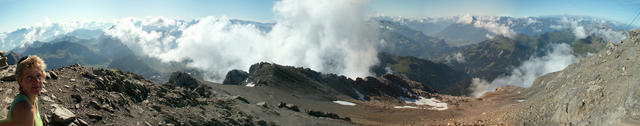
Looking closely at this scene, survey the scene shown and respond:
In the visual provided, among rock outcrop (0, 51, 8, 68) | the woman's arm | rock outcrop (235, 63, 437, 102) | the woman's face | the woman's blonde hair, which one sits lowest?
rock outcrop (235, 63, 437, 102)

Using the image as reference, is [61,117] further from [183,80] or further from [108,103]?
[183,80]

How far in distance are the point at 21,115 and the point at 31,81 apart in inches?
28.9

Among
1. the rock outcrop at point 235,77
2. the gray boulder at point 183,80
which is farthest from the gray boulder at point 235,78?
the gray boulder at point 183,80

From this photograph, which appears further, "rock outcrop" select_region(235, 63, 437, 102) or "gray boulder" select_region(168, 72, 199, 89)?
"rock outcrop" select_region(235, 63, 437, 102)

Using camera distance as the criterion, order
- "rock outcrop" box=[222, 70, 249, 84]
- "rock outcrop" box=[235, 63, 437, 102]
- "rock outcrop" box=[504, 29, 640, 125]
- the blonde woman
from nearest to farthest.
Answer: the blonde woman → "rock outcrop" box=[504, 29, 640, 125] → "rock outcrop" box=[235, 63, 437, 102] → "rock outcrop" box=[222, 70, 249, 84]

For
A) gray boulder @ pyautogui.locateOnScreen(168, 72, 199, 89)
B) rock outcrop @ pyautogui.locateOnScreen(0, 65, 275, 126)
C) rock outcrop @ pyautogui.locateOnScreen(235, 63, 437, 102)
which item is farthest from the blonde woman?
rock outcrop @ pyautogui.locateOnScreen(235, 63, 437, 102)

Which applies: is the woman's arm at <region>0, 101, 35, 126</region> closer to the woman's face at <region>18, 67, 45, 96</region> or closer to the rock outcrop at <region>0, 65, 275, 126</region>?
the woman's face at <region>18, 67, 45, 96</region>

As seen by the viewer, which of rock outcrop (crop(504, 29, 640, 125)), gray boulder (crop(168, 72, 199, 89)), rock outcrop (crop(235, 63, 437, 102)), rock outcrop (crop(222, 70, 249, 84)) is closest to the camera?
rock outcrop (crop(504, 29, 640, 125))

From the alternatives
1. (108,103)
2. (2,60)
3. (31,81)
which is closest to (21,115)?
(31,81)

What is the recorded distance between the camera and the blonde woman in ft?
18.9

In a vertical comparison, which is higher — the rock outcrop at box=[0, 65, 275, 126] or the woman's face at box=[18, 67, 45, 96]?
the woman's face at box=[18, 67, 45, 96]

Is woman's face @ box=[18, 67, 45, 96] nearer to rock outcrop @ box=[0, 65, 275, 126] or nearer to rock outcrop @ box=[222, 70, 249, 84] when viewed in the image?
rock outcrop @ box=[0, 65, 275, 126]

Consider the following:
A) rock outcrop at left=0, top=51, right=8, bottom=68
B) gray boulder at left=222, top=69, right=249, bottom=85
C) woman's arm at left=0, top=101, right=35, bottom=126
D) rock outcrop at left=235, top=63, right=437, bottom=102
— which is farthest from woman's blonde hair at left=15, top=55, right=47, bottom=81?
gray boulder at left=222, top=69, right=249, bottom=85

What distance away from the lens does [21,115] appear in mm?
5844
